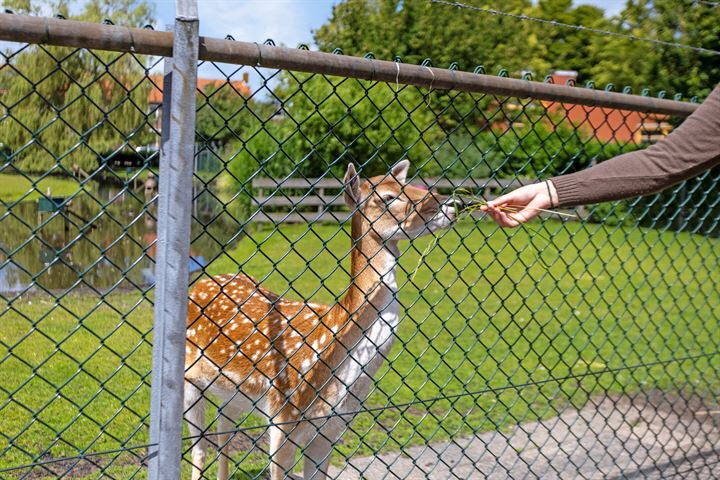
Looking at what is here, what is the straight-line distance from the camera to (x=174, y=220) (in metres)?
2.20

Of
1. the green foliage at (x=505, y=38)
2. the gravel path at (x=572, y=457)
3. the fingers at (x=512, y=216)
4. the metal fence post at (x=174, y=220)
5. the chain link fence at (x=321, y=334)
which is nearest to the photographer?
the metal fence post at (x=174, y=220)

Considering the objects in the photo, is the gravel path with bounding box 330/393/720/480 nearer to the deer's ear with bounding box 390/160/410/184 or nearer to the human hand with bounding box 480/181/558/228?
the deer's ear with bounding box 390/160/410/184

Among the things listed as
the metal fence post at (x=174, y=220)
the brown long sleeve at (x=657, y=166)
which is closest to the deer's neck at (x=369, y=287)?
the brown long sleeve at (x=657, y=166)

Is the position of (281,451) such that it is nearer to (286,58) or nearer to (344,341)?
(344,341)

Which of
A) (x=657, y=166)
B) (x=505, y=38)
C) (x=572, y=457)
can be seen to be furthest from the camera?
(x=505, y=38)

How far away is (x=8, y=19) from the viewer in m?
1.96

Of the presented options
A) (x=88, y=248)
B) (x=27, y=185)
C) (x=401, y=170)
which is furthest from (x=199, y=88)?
(x=88, y=248)

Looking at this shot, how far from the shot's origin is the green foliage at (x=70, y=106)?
212cm

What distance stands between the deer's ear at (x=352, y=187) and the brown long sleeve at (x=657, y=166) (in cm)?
99

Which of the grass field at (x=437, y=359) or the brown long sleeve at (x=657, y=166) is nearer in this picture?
the brown long sleeve at (x=657, y=166)

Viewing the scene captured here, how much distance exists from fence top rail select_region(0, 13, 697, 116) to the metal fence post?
82mm

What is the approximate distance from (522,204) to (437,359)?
193 inches

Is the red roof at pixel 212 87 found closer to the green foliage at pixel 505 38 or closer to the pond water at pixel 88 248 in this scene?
the pond water at pixel 88 248

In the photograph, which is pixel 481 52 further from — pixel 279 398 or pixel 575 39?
pixel 279 398
